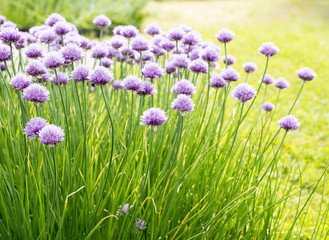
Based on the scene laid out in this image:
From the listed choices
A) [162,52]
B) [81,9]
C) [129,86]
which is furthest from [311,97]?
[81,9]

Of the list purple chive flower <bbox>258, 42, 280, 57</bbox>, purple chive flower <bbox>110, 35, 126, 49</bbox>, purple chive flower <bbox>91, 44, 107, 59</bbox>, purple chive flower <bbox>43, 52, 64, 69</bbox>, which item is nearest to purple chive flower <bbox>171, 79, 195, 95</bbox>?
purple chive flower <bbox>43, 52, 64, 69</bbox>

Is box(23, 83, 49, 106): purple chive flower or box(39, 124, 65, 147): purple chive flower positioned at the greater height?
box(23, 83, 49, 106): purple chive flower

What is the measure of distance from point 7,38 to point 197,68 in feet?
3.00

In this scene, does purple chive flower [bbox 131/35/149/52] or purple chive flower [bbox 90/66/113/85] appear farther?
purple chive flower [bbox 131/35/149/52]

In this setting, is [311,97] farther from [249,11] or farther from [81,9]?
[249,11]

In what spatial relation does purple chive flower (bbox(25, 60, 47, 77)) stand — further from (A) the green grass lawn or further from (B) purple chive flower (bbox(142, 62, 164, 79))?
(A) the green grass lawn

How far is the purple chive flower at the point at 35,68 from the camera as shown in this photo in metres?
1.47

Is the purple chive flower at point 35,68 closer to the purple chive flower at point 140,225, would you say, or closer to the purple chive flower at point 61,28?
the purple chive flower at point 61,28

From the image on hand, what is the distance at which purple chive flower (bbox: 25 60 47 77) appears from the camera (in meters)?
1.47

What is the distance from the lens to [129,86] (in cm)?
149

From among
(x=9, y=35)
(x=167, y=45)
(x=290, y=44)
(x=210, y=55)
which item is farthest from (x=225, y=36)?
(x=290, y=44)

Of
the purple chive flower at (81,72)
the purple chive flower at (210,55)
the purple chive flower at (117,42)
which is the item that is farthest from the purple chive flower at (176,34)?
the purple chive flower at (81,72)

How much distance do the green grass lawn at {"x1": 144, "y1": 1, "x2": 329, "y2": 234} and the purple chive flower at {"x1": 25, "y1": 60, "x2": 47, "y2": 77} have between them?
1.23 metres

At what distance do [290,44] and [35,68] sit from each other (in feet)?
23.4
